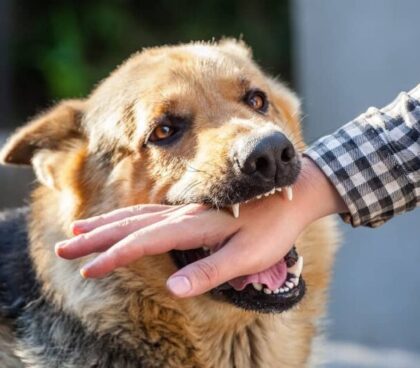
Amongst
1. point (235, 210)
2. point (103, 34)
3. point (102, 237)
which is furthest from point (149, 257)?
point (103, 34)

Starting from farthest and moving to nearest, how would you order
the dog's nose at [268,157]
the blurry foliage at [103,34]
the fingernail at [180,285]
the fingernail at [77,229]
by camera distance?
the blurry foliage at [103,34] → the dog's nose at [268,157] → the fingernail at [77,229] → the fingernail at [180,285]

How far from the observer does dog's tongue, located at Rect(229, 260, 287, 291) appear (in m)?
3.92

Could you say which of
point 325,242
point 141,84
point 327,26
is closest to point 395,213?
point 325,242

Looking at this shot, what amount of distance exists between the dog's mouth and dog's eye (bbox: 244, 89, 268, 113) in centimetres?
65

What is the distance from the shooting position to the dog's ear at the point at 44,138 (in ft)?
14.6

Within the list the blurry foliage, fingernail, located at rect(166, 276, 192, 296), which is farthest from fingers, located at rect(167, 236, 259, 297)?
the blurry foliage

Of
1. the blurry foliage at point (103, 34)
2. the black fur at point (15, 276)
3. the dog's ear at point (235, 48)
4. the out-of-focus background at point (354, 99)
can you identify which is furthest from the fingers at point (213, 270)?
the blurry foliage at point (103, 34)

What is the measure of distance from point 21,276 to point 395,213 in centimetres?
148

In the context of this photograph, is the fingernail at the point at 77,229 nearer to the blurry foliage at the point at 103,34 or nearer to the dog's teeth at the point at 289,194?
the dog's teeth at the point at 289,194

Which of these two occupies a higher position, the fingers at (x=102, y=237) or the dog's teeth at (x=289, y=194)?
the dog's teeth at (x=289, y=194)

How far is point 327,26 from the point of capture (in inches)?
315

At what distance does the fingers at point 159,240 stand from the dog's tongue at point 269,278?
0.49m

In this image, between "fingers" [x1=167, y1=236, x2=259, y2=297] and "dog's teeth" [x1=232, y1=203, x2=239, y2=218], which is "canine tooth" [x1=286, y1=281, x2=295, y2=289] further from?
"fingers" [x1=167, y1=236, x2=259, y2=297]

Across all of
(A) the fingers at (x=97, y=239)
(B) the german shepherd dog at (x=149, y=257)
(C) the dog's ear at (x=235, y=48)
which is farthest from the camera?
(C) the dog's ear at (x=235, y=48)
